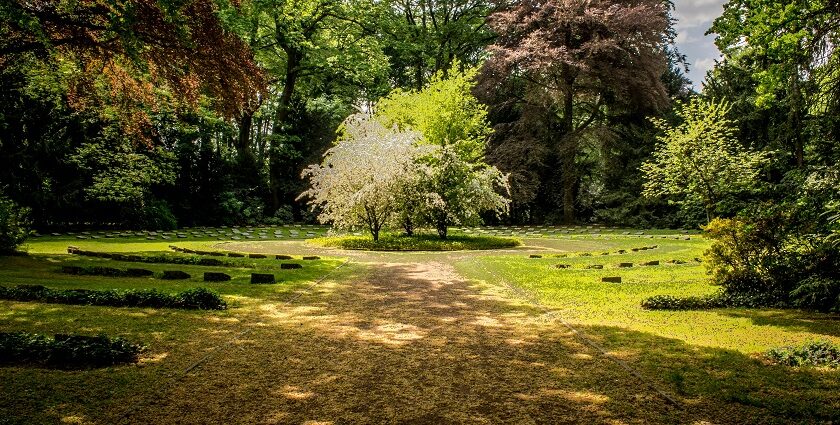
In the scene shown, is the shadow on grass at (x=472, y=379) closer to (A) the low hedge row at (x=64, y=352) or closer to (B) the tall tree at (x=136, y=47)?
(A) the low hedge row at (x=64, y=352)

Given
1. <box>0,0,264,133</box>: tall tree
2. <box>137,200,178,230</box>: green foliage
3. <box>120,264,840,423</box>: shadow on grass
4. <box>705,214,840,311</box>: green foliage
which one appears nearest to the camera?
<box>120,264,840,423</box>: shadow on grass

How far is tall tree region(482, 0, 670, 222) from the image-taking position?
2577 centimetres

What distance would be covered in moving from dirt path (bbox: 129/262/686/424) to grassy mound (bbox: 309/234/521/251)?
979cm

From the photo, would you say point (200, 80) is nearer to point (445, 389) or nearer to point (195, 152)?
point (445, 389)

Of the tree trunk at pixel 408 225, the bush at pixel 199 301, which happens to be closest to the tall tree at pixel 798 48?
the bush at pixel 199 301

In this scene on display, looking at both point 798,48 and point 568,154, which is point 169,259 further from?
point 568,154

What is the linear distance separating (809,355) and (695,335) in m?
1.25

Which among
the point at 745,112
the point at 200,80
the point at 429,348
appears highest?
the point at 745,112

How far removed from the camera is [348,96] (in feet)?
122

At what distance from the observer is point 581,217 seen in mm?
33156

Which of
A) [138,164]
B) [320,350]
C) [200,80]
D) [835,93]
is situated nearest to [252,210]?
[138,164]

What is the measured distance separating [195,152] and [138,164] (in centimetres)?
472

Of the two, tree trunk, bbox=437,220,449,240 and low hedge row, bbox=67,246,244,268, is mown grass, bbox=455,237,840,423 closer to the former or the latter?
low hedge row, bbox=67,246,244,268

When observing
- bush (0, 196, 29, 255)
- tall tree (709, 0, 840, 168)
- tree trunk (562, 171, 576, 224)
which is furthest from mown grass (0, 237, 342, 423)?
tree trunk (562, 171, 576, 224)
